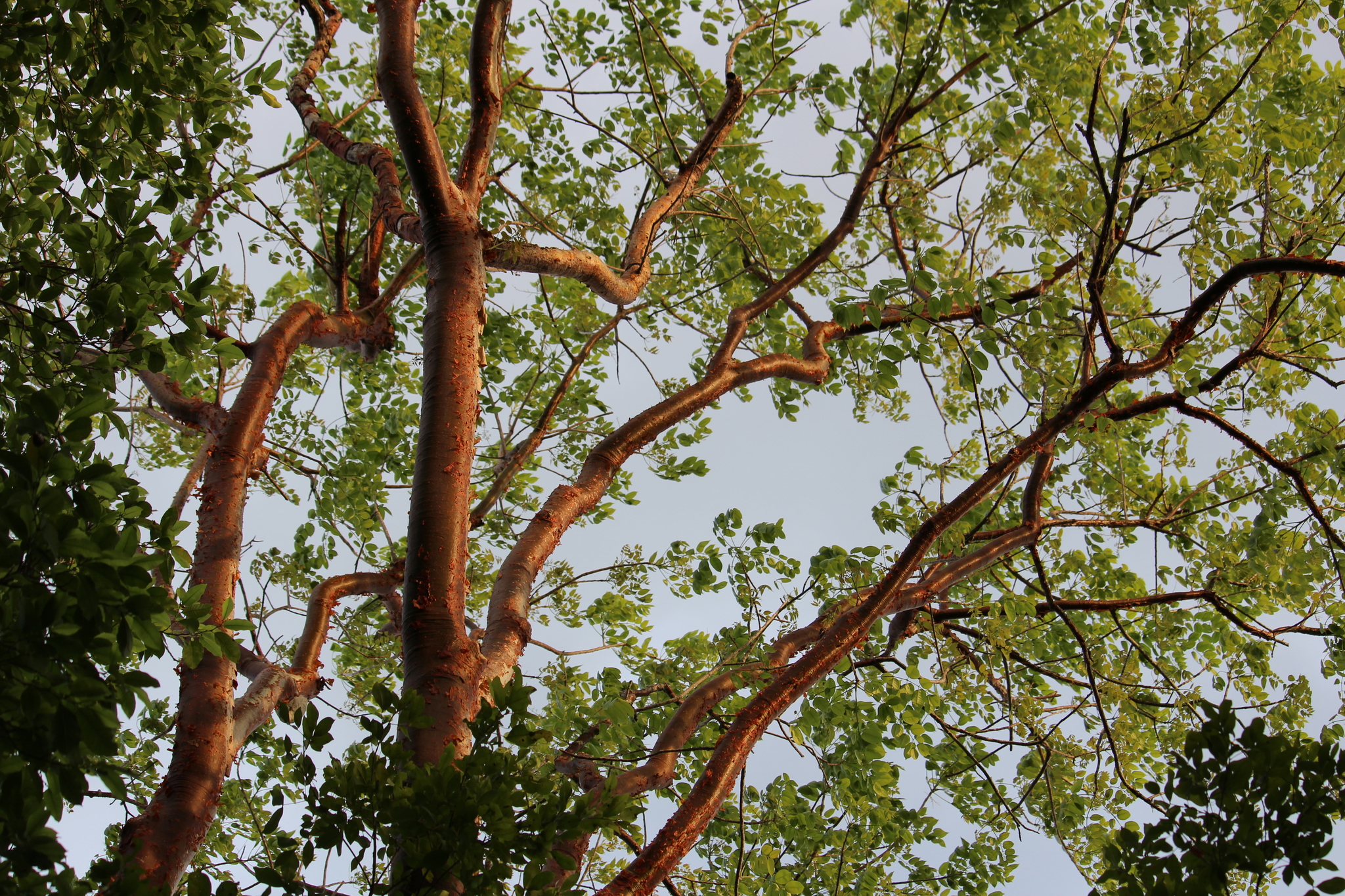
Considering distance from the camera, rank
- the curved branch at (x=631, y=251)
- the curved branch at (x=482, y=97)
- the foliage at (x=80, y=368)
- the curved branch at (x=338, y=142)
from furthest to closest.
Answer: the curved branch at (x=338, y=142) → the curved branch at (x=631, y=251) → the curved branch at (x=482, y=97) → the foliage at (x=80, y=368)

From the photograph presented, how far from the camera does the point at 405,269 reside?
Result: 5844mm

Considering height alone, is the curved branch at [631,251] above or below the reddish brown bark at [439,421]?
above

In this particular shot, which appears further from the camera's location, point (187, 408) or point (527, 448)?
point (527, 448)

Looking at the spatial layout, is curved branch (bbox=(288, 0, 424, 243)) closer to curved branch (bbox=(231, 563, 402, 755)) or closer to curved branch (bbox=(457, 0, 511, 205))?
curved branch (bbox=(457, 0, 511, 205))

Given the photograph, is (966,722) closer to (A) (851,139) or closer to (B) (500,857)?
(A) (851,139)

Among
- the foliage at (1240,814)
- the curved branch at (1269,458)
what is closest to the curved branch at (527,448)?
the curved branch at (1269,458)

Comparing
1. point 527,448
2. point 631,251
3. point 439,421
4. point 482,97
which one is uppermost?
A: point 631,251

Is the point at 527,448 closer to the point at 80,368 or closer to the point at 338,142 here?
the point at 338,142

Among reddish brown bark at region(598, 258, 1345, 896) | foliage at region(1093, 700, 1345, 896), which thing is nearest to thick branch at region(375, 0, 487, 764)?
reddish brown bark at region(598, 258, 1345, 896)

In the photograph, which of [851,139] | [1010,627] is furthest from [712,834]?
[851,139]

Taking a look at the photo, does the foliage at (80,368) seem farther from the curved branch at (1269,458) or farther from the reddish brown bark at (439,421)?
the curved branch at (1269,458)

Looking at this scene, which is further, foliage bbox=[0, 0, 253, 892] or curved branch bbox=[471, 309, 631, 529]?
curved branch bbox=[471, 309, 631, 529]

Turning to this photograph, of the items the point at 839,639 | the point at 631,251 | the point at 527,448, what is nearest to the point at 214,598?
the point at 527,448

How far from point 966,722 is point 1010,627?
237 cm
